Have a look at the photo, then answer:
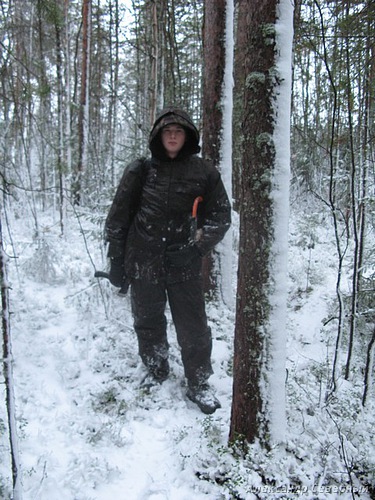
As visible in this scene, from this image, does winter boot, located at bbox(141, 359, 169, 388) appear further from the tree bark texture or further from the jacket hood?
the jacket hood

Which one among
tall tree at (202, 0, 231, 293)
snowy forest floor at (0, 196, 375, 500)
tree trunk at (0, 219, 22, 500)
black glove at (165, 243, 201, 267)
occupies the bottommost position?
snowy forest floor at (0, 196, 375, 500)

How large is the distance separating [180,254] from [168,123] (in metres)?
1.21

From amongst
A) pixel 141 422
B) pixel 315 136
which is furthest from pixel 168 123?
pixel 315 136

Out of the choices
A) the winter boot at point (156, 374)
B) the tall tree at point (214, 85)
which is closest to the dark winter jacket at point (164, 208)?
the winter boot at point (156, 374)

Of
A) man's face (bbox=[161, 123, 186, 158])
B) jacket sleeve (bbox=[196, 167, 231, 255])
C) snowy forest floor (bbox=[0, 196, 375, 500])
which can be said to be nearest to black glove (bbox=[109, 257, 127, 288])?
jacket sleeve (bbox=[196, 167, 231, 255])

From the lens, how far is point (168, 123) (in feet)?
10.9

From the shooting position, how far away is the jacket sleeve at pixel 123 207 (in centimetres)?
345

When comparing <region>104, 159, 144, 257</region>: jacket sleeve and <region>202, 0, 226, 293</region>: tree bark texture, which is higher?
<region>202, 0, 226, 293</region>: tree bark texture

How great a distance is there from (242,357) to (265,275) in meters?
0.65

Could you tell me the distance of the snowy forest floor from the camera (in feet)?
8.32

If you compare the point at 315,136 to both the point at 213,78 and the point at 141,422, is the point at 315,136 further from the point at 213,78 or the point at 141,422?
the point at 141,422

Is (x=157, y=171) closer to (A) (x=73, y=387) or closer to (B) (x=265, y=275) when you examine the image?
(B) (x=265, y=275)

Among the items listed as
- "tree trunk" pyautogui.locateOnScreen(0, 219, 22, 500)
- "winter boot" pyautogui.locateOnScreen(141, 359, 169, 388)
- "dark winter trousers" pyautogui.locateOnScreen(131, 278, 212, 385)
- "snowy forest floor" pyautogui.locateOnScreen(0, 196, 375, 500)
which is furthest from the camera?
"winter boot" pyautogui.locateOnScreen(141, 359, 169, 388)

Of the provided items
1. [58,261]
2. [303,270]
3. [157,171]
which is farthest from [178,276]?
[303,270]
